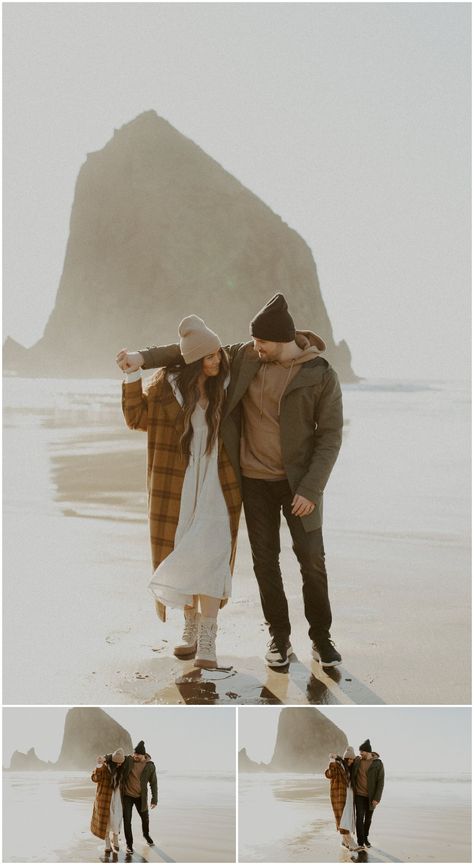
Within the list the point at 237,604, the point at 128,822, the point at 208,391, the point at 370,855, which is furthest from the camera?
the point at 237,604

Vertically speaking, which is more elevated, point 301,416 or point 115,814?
point 301,416

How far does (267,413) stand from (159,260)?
92730 mm

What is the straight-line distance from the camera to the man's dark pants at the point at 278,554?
413 centimetres

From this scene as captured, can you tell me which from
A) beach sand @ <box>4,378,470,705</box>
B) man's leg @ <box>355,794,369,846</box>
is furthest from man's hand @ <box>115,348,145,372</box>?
man's leg @ <box>355,794,369,846</box>

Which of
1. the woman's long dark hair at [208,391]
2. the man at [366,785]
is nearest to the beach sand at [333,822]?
the man at [366,785]

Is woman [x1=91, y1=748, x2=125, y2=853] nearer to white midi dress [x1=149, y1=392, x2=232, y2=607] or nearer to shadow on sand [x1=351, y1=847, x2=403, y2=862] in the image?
white midi dress [x1=149, y1=392, x2=232, y2=607]

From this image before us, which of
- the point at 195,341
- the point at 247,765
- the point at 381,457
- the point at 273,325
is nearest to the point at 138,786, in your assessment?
the point at 247,765

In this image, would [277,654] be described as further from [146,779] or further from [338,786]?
[146,779]

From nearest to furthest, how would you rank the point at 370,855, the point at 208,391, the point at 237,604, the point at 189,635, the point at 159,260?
the point at 370,855, the point at 208,391, the point at 189,635, the point at 237,604, the point at 159,260

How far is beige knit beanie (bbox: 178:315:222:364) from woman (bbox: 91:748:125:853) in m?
1.84

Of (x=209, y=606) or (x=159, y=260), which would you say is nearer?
(x=209, y=606)

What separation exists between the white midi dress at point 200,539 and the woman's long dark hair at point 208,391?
11 centimetres

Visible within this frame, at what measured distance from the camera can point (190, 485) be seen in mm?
4125

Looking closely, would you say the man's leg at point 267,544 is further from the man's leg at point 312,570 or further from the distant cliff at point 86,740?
the distant cliff at point 86,740
